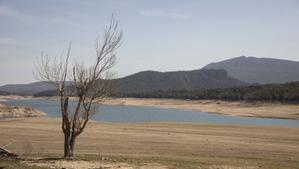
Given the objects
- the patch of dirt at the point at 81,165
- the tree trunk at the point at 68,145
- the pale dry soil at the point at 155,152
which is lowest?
the pale dry soil at the point at 155,152

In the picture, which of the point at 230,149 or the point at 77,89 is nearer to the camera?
the point at 77,89

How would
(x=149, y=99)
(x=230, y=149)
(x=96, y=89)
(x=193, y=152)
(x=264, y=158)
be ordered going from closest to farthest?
(x=96, y=89) → (x=264, y=158) → (x=193, y=152) → (x=230, y=149) → (x=149, y=99)

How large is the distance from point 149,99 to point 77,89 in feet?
416

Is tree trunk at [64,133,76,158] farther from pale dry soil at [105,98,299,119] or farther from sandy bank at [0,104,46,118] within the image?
sandy bank at [0,104,46,118]

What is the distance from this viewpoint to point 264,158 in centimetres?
2277

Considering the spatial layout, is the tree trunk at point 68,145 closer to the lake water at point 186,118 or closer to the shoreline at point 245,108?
the lake water at point 186,118

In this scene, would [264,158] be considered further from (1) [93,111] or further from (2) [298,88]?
(2) [298,88]

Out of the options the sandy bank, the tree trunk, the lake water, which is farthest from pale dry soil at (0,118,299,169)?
the sandy bank

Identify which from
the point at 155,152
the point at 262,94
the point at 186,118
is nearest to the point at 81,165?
the point at 155,152

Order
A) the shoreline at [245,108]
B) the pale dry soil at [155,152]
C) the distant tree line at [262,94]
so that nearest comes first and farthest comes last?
the pale dry soil at [155,152], the shoreline at [245,108], the distant tree line at [262,94]

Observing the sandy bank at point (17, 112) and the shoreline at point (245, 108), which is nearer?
the sandy bank at point (17, 112)

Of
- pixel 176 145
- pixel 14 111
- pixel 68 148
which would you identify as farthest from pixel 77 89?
pixel 14 111

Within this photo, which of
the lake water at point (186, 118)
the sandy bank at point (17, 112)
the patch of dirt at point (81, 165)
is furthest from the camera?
the sandy bank at point (17, 112)

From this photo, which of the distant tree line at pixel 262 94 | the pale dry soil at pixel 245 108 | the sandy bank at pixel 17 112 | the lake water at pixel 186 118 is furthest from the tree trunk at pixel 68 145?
the distant tree line at pixel 262 94
